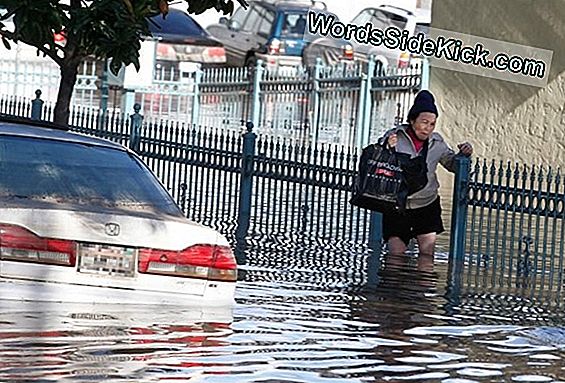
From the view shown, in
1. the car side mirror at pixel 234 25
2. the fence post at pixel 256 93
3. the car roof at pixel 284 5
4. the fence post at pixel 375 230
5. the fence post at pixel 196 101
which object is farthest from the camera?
the car side mirror at pixel 234 25

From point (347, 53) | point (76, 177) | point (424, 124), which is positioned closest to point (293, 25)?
point (347, 53)

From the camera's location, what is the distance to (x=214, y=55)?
38.1 metres

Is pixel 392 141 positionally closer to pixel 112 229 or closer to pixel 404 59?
pixel 112 229

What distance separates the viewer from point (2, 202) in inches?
365

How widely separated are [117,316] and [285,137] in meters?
18.9

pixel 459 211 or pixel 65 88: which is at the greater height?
pixel 65 88

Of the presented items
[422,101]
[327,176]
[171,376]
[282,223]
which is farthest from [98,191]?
[282,223]

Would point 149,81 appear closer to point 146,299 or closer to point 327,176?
point 327,176

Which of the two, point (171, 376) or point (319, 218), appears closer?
point (171, 376)

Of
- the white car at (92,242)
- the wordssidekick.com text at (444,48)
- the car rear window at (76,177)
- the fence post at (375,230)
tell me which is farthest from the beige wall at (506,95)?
the white car at (92,242)

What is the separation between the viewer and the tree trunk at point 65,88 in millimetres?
14016

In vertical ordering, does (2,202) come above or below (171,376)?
above

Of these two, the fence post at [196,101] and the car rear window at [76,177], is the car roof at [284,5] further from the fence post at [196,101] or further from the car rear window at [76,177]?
the car rear window at [76,177]

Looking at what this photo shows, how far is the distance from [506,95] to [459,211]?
34.4ft
